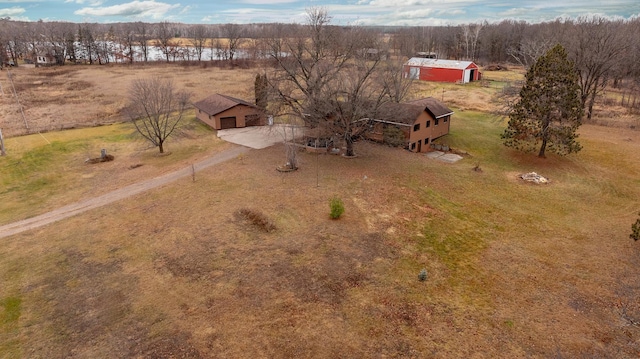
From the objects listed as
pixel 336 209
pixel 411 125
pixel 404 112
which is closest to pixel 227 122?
pixel 404 112

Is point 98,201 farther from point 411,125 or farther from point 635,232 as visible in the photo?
point 635,232

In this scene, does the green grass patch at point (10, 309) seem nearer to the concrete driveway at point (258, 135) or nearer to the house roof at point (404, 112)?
the concrete driveway at point (258, 135)

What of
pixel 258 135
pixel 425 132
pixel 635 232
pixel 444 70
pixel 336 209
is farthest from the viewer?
pixel 444 70

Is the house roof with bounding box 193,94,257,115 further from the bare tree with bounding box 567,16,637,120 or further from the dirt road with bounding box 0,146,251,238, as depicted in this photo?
the bare tree with bounding box 567,16,637,120

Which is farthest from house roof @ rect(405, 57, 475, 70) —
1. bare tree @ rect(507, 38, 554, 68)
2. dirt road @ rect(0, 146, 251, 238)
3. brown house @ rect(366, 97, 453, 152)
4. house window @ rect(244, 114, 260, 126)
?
dirt road @ rect(0, 146, 251, 238)

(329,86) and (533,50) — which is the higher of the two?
(533,50)

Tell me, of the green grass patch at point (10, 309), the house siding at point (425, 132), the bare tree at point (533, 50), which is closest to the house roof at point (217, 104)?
the house siding at point (425, 132)
